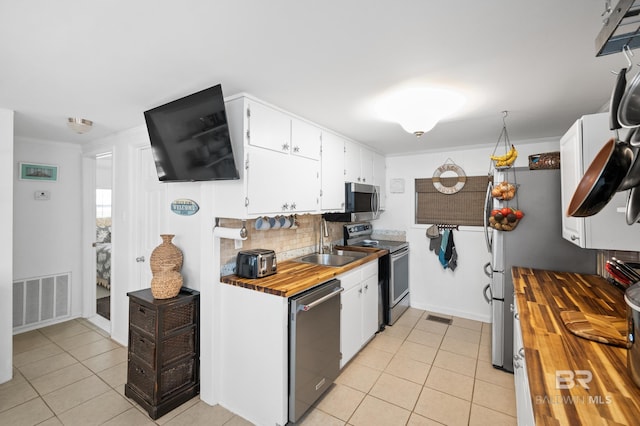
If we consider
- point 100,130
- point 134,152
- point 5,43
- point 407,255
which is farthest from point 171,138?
point 407,255

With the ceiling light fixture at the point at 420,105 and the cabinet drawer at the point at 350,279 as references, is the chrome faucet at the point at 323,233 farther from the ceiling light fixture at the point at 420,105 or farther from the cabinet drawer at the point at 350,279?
the ceiling light fixture at the point at 420,105

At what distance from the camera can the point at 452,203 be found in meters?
4.16

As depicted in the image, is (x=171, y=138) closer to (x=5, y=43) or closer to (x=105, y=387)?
(x=5, y=43)

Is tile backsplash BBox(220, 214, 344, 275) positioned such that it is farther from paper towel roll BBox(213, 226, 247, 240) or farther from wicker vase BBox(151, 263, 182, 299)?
wicker vase BBox(151, 263, 182, 299)

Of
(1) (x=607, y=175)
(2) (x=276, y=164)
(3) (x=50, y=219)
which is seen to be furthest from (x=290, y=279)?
(3) (x=50, y=219)

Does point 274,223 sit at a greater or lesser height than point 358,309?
greater

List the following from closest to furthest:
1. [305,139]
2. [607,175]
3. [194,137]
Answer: [607,175] → [194,137] → [305,139]

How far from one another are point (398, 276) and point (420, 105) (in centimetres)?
246

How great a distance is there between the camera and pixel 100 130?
3.14 meters

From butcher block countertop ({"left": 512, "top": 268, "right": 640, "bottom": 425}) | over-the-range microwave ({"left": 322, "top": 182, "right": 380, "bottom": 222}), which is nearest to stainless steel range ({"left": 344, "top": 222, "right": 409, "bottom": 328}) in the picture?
over-the-range microwave ({"left": 322, "top": 182, "right": 380, "bottom": 222})

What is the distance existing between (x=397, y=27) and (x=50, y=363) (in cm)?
406

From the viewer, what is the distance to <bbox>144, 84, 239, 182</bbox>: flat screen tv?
6.29ft

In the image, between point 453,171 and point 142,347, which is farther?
point 453,171

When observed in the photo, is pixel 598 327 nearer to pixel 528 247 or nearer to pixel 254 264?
pixel 528 247
